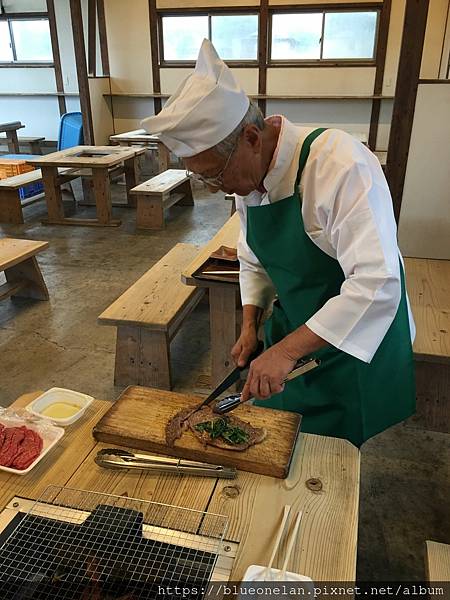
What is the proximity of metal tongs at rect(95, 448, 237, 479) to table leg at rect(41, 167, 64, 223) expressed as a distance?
4892 millimetres

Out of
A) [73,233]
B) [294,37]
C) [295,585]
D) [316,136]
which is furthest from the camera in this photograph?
[294,37]

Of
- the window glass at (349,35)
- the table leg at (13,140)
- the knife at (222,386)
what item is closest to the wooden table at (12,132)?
the table leg at (13,140)

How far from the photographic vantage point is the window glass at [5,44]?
8742 millimetres

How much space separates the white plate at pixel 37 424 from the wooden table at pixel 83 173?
165 inches

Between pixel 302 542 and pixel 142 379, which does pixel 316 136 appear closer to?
pixel 302 542

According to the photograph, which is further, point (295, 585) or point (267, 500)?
point (267, 500)

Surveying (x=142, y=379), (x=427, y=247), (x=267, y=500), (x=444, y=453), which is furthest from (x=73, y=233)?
(x=267, y=500)

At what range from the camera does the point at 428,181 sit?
8.70 ft

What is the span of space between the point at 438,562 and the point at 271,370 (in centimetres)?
69

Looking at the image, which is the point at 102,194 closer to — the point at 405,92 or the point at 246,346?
the point at 405,92

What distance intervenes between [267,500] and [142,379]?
177 centimetres

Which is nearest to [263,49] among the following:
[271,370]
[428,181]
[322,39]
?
[322,39]

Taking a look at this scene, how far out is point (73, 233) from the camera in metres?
5.36

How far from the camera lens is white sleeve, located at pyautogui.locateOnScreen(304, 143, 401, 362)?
1023mm
